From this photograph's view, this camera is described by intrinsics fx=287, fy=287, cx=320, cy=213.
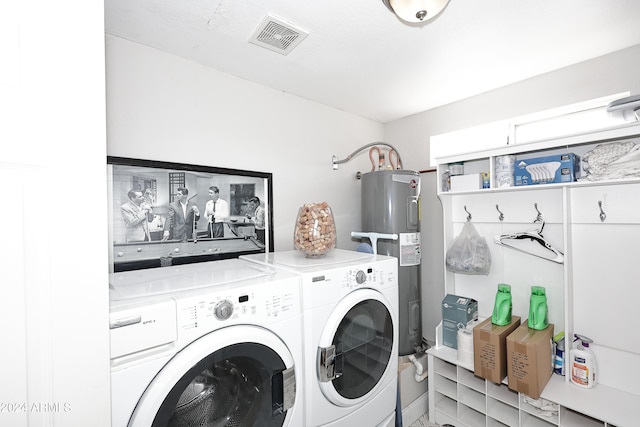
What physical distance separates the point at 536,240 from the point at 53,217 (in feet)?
7.58

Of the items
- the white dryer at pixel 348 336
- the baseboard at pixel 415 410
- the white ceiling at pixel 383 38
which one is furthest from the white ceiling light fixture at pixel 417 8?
the baseboard at pixel 415 410

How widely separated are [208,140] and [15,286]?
130cm

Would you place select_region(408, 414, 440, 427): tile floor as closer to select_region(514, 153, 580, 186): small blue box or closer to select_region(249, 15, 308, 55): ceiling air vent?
select_region(514, 153, 580, 186): small blue box

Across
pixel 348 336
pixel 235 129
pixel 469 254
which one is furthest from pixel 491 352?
pixel 235 129

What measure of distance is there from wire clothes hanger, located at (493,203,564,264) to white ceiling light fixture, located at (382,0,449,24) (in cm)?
143

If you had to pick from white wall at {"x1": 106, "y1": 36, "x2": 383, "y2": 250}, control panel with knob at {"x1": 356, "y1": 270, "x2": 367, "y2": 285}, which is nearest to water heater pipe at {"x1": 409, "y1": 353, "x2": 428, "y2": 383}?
white wall at {"x1": 106, "y1": 36, "x2": 383, "y2": 250}

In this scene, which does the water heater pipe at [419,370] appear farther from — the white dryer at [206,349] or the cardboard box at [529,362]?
the white dryer at [206,349]

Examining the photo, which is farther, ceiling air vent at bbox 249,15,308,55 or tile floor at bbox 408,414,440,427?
tile floor at bbox 408,414,440,427

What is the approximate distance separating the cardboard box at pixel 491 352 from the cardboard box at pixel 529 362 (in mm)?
47

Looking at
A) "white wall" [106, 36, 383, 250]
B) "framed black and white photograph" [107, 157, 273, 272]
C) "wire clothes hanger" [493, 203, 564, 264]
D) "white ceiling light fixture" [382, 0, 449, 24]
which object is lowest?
"wire clothes hanger" [493, 203, 564, 264]

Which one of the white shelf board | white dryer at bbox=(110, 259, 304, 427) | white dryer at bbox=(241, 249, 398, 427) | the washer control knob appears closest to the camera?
white dryer at bbox=(110, 259, 304, 427)

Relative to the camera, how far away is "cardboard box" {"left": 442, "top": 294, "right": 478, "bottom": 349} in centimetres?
197

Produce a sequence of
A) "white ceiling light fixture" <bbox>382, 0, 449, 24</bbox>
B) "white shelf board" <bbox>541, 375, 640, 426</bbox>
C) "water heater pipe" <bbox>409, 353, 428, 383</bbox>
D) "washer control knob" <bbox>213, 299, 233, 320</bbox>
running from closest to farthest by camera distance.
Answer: "washer control knob" <bbox>213, 299, 233, 320</bbox>, "white ceiling light fixture" <bbox>382, 0, 449, 24</bbox>, "white shelf board" <bbox>541, 375, 640, 426</bbox>, "water heater pipe" <bbox>409, 353, 428, 383</bbox>

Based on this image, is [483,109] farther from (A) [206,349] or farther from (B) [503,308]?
(A) [206,349]
